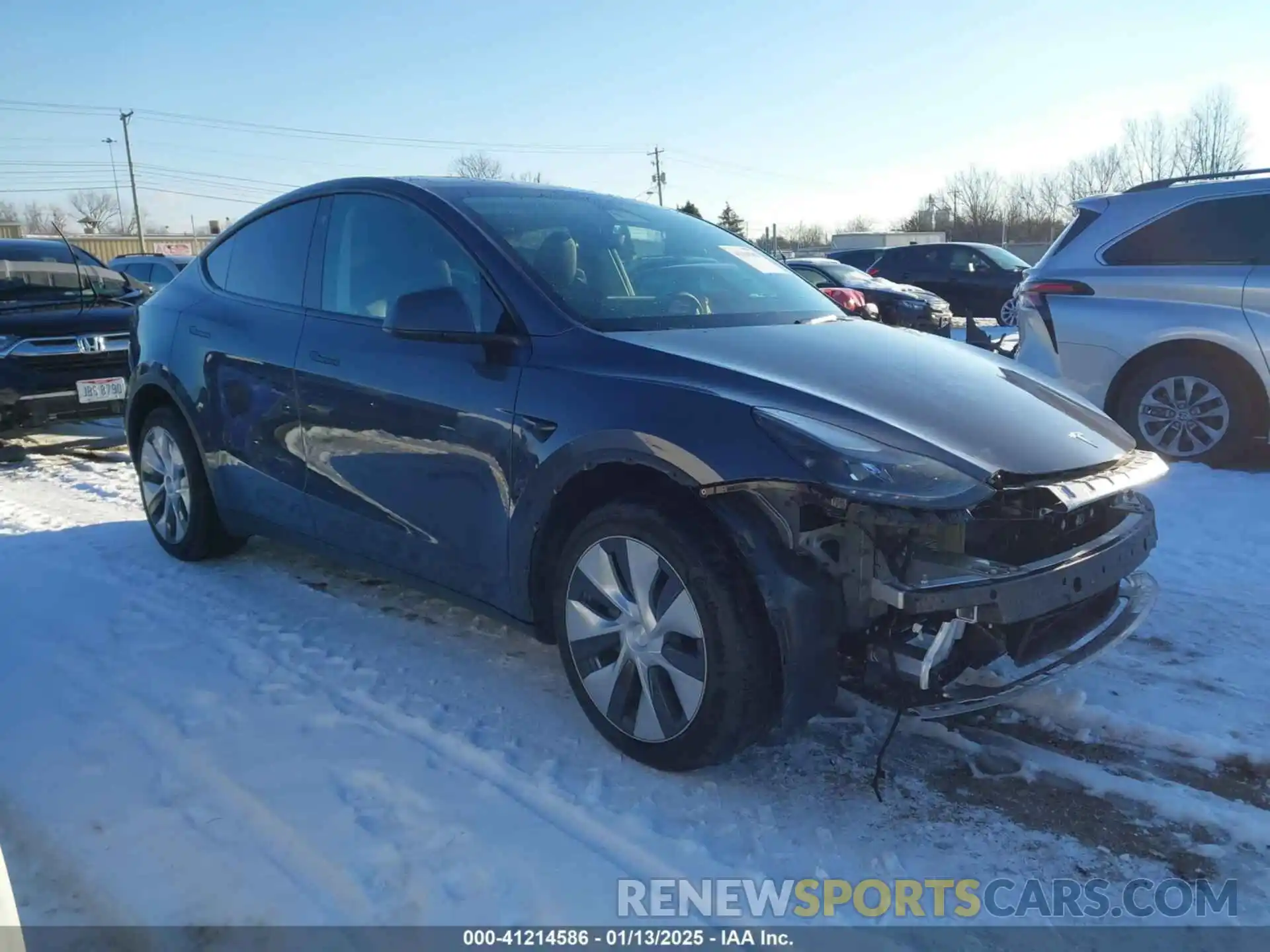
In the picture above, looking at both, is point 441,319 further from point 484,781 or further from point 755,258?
point 755,258

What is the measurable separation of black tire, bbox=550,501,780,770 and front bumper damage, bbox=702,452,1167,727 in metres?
0.07

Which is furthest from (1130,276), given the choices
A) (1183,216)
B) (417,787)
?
(417,787)

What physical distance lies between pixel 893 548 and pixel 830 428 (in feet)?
1.13

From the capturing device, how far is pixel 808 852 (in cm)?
248

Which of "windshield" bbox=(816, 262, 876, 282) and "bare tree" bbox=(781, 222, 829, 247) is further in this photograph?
"bare tree" bbox=(781, 222, 829, 247)

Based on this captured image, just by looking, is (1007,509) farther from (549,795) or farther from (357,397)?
(357,397)

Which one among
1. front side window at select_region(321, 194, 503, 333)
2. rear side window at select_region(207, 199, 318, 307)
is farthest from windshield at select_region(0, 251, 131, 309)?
front side window at select_region(321, 194, 503, 333)

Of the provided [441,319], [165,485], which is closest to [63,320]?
[165,485]

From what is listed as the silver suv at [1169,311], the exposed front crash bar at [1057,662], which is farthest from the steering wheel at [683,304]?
the silver suv at [1169,311]

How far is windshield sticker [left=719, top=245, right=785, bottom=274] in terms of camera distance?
405 centimetres

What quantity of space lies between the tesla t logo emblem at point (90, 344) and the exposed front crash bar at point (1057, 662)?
24.2ft

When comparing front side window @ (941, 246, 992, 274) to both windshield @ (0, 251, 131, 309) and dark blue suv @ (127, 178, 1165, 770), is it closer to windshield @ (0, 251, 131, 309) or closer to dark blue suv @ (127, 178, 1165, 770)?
windshield @ (0, 251, 131, 309)

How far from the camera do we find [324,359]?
370 cm

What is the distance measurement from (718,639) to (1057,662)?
3.11 feet
